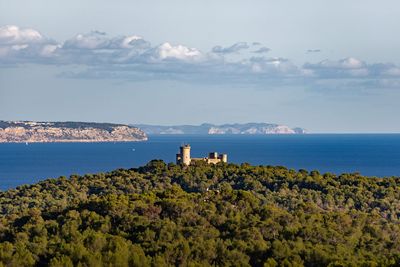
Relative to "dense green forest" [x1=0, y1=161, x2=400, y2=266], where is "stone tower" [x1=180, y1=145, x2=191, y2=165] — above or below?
above

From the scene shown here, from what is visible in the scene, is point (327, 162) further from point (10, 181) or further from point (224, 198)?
point (224, 198)

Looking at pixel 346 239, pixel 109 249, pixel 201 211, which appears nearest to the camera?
pixel 109 249

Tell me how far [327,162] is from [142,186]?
74.1 metres

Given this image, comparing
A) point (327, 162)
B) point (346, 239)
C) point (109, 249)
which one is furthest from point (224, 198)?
point (327, 162)

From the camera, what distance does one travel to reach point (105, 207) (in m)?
36.1

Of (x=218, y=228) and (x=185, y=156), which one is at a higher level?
(x=185, y=156)

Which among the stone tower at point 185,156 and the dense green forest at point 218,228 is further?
the stone tower at point 185,156

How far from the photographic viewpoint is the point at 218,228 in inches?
1318

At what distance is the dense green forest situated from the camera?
1088 inches

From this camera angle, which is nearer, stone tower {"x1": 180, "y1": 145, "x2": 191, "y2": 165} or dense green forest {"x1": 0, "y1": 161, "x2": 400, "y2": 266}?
dense green forest {"x1": 0, "y1": 161, "x2": 400, "y2": 266}

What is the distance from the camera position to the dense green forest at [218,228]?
90.6ft

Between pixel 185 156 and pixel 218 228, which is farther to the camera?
pixel 185 156

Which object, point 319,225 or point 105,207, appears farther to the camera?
point 105,207

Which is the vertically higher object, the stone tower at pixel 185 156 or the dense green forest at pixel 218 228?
the stone tower at pixel 185 156
